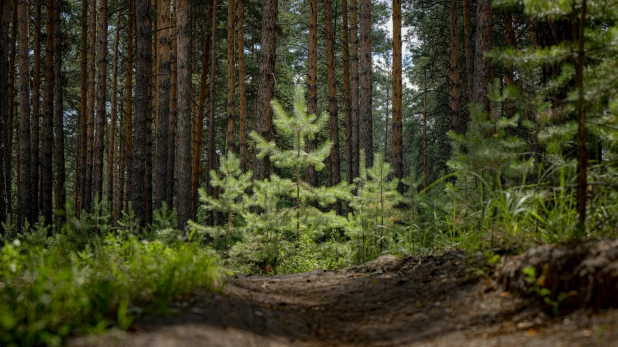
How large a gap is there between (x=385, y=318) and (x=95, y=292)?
213 cm

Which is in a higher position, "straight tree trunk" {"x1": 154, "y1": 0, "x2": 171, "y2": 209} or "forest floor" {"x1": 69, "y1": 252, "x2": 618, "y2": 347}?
"straight tree trunk" {"x1": 154, "y1": 0, "x2": 171, "y2": 209}

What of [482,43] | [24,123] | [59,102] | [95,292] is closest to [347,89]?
[482,43]

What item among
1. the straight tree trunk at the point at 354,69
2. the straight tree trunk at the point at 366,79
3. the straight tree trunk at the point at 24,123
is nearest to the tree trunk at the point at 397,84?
the straight tree trunk at the point at 366,79

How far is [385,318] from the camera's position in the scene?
386 centimetres

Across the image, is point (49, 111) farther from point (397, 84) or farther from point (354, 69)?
point (354, 69)

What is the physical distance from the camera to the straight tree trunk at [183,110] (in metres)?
12.8

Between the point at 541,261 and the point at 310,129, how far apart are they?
527cm

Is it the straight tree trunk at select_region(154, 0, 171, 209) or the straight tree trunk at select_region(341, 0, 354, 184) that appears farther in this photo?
the straight tree trunk at select_region(341, 0, 354, 184)

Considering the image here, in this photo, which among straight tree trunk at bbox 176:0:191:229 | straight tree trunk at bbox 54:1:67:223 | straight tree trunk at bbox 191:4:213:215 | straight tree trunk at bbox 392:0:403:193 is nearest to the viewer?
straight tree trunk at bbox 176:0:191:229

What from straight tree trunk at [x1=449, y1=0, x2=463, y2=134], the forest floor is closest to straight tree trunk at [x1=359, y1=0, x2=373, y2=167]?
straight tree trunk at [x1=449, y1=0, x2=463, y2=134]

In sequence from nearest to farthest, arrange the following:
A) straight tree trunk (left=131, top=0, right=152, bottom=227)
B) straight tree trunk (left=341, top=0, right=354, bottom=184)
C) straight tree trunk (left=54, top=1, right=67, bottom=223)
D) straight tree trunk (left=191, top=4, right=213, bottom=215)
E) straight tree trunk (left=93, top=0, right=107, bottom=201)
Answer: straight tree trunk (left=131, top=0, right=152, bottom=227), straight tree trunk (left=54, top=1, right=67, bottom=223), straight tree trunk (left=93, top=0, right=107, bottom=201), straight tree trunk (left=191, top=4, right=213, bottom=215), straight tree trunk (left=341, top=0, right=354, bottom=184)

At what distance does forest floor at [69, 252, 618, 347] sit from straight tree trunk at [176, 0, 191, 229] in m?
8.07

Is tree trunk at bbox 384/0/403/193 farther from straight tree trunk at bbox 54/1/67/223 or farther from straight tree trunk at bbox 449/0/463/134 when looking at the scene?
straight tree trunk at bbox 54/1/67/223

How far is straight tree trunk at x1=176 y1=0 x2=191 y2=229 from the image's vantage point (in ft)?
42.0
